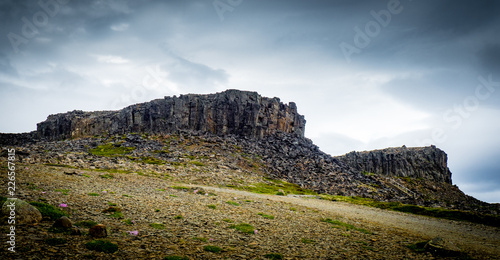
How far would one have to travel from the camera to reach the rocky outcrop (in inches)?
7151

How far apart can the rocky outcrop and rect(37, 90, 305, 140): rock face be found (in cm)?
7969

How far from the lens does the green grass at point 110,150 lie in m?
94.7

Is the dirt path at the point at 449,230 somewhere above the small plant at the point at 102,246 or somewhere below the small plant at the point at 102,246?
below

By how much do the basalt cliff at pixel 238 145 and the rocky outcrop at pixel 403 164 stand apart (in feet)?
2.74

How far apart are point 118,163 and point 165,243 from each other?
2300 inches

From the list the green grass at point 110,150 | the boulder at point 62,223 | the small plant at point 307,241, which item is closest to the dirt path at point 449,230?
the small plant at point 307,241

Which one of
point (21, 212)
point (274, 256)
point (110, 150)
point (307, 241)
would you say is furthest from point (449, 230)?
point (110, 150)

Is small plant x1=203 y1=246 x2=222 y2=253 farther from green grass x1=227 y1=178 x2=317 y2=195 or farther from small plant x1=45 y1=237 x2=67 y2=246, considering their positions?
green grass x1=227 y1=178 x2=317 y2=195

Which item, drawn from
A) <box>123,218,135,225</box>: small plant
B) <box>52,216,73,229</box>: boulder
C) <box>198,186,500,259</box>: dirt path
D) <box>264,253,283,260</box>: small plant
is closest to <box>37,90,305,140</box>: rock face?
Answer: <box>198,186,500,259</box>: dirt path

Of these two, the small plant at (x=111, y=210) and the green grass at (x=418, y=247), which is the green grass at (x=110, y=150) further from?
the green grass at (x=418, y=247)

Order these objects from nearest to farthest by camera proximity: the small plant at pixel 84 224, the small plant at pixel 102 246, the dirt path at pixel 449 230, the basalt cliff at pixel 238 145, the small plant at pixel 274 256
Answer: the small plant at pixel 102 246 → the small plant at pixel 274 256 → the small plant at pixel 84 224 → the dirt path at pixel 449 230 → the basalt cliff at pixel 238 145

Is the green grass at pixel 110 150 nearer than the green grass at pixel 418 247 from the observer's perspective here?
No

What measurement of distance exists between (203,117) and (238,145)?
3014cm

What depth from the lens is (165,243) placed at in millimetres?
11070
